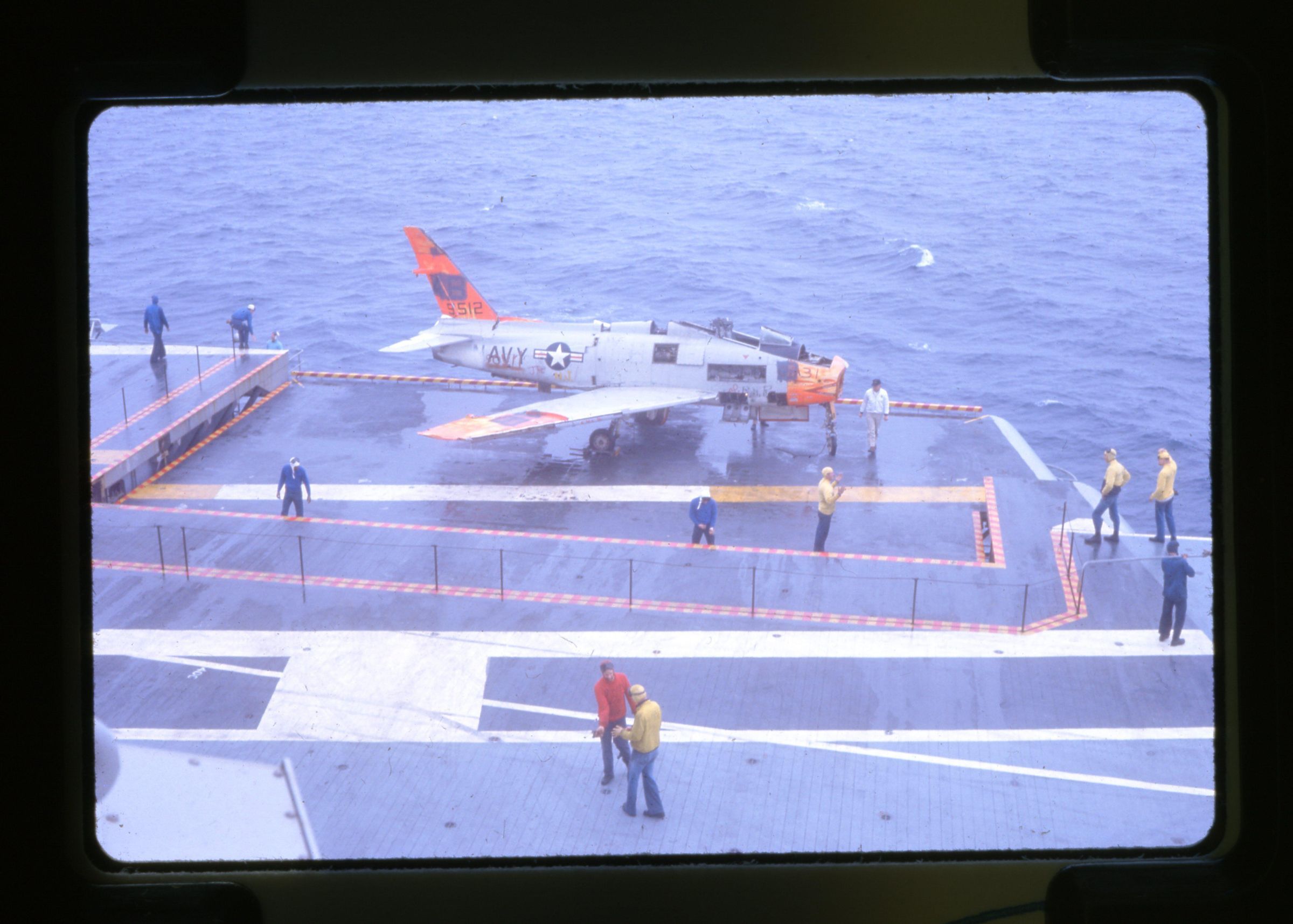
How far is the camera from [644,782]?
9367 millimetres

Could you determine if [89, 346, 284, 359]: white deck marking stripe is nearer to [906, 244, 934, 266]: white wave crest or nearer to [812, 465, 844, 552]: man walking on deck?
[812, 465, 844, 552]: man walking on deck

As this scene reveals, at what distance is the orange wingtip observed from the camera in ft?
59.6

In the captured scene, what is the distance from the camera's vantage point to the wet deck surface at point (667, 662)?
10.4 m

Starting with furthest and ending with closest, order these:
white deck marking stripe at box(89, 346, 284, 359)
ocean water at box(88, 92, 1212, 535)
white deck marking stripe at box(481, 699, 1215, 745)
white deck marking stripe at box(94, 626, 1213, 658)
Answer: ocean water at box(88, 92, 1212, 535) < white deck marking stripe at box(89, 346, 284, 359) < white deck marking stripe at box(94, 626, 1213, 658) < white deck marking stripe at box(481, 699, 1215, 745)

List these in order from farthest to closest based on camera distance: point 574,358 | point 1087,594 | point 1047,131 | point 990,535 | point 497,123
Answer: point 497,123
point 1047,131
point 574,358
point 990,535
point 1087,594

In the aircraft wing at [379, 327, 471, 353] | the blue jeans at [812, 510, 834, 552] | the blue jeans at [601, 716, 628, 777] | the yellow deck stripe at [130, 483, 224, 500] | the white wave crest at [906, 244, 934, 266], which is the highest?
the white wave crest at [906, 244, 934, 266]

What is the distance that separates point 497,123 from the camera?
75.5 m

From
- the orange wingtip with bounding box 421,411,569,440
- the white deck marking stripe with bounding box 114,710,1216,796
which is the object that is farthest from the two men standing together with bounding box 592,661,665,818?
the orange wingtip with bounding box 421,411,569,440

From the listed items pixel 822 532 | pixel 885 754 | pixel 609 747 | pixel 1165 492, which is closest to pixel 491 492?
pixel 822 532

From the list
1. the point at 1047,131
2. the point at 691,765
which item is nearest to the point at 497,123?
the point at 1047,131

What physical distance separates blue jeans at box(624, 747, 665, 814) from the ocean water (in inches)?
589

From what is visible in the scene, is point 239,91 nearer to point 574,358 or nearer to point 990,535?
point 990,535

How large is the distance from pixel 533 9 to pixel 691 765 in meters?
9.32

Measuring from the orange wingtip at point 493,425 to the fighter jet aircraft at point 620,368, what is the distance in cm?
2
